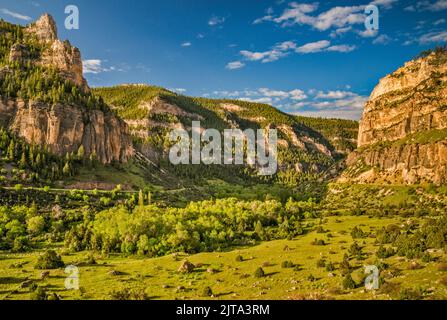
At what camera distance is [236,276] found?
64.4 m

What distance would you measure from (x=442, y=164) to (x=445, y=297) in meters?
159

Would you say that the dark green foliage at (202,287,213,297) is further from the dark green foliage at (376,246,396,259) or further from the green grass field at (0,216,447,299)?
the dark green foliage at (376,246,396,259)

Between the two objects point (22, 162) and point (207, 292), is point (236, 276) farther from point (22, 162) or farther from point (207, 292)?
point (22, 162)

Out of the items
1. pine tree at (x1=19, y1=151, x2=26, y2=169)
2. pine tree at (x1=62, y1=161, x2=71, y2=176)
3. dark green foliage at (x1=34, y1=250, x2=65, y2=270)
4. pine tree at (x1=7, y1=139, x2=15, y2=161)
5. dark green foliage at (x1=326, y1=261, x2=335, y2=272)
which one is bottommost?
dark green foliage at (x1=34, y1=250, x2=65, y2=270)

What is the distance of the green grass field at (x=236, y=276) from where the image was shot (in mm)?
46250

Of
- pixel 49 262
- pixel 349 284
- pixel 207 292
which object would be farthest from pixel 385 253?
pixel 49 262

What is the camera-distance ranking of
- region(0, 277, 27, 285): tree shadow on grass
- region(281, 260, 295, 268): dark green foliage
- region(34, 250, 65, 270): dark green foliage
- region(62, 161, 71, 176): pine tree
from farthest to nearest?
1. region(62, 161, 71, 176): pine tree
2. region(34, 250, 65, 270): dark green foliage
3. region(281, 260, 295, 268): dark green foliage
4. region(0, 277, 27, 285): tree shadow on grass

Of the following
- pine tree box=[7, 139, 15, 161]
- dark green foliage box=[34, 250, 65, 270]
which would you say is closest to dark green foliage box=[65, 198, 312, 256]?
dark green foliage box=[34, 250, 65, 270]

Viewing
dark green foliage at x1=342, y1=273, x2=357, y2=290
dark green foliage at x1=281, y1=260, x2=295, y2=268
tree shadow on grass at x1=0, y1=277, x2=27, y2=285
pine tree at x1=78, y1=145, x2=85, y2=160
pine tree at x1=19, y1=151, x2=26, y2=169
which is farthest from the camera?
pine tree at x1=78, y1=145, x2=85, y2=160

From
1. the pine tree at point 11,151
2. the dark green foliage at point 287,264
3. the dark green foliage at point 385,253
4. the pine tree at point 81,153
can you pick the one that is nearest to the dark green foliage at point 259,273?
the dark green foliage at point 287,264

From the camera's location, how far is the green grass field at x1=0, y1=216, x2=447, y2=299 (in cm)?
4625

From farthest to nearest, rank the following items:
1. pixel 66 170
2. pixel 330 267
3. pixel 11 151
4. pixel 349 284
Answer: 1. pixel 66 170
2. pixel 11 151
3. pixel 330 267
4. pixel 349 284

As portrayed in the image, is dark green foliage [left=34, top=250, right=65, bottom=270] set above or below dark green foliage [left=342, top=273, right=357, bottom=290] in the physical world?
below

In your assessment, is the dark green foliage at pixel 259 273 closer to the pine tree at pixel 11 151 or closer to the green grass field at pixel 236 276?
the green grass field at pixel 236 276
